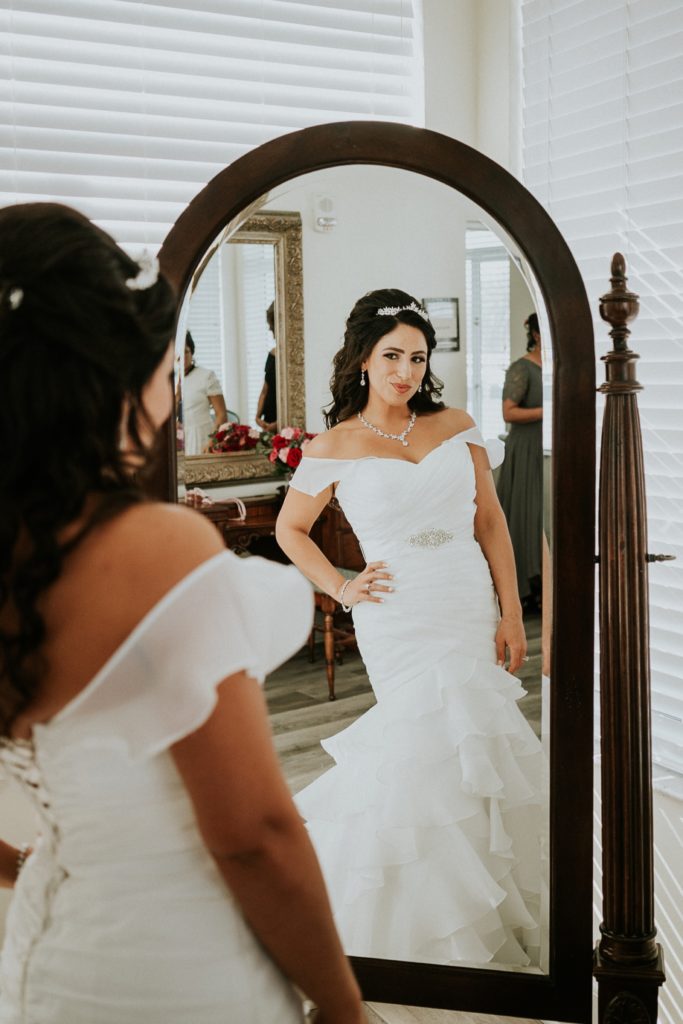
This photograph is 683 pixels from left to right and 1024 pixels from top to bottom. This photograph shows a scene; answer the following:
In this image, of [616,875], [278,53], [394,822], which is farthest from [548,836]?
[278,53]

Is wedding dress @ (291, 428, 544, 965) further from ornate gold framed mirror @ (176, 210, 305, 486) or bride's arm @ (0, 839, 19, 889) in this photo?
bride's arm @ (0, 839, 19, 889)

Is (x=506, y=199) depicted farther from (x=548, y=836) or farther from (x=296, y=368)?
(x=548, y=836)

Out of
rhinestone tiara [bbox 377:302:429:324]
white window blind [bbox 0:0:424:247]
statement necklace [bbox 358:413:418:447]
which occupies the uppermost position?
white window blind [bbox 0:0:424:247]

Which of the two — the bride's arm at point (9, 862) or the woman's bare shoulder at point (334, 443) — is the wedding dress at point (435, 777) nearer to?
the woman's bare shoulder at point (334, 443)

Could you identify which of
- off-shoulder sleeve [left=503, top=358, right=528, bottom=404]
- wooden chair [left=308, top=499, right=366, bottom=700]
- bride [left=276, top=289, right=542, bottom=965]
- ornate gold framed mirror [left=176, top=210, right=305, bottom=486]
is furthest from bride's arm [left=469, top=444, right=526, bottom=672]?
ornate gold framed mirror [left=176, top=210, right=305, bottom=486]

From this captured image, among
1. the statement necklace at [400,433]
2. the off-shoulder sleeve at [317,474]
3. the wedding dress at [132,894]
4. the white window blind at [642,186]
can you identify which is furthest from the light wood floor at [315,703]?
the white window blind at [642,186]

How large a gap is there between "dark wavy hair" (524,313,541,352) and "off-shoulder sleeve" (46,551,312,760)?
0.89 metres

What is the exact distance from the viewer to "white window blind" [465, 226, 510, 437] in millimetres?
1593

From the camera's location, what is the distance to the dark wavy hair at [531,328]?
62.4 inches

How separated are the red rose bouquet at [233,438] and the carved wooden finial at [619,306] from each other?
599 mm

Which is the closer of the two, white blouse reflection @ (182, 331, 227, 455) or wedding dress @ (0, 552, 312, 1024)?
wedding dress @ (0, 552, 312, 1024)

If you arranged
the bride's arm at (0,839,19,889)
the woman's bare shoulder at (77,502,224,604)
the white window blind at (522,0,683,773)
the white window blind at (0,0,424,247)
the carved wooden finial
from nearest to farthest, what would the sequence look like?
the woman's bare shoulder at (77,502,224,604)
the bride's arm at (0,839,19,889)
the carved wooden finial
the white window blind at (0,0,424,247)
the white window blind at (522,0,683,773)

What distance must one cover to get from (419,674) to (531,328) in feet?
1.98

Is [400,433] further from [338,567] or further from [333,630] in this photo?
[333,630]
